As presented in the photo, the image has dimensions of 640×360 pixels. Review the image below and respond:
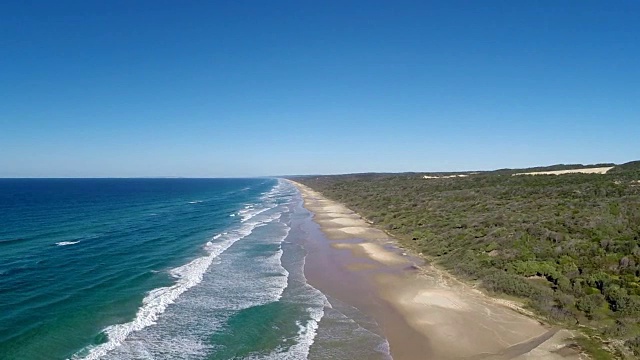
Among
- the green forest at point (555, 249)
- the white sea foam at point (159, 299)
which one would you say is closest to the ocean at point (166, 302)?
the white sea foam at point (159, 299)

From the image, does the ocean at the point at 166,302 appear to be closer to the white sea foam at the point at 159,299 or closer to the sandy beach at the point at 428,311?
the white sea foam at the point at 159,299

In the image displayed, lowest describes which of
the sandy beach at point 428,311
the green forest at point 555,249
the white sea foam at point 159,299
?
the sandy beach at point 428,311

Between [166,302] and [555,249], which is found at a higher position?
[555,249]

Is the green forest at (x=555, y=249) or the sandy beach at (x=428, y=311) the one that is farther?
the green forest at (x=555, y=249)

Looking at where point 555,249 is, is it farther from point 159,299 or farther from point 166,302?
point 159,299

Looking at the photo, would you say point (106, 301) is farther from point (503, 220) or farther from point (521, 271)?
point (503, 220)

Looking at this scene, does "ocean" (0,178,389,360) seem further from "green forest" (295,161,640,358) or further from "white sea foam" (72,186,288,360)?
"green forest" (295,161,640,358)

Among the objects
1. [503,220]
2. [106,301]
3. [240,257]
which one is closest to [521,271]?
[503,220]

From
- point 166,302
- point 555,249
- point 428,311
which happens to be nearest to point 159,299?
point 166,302
